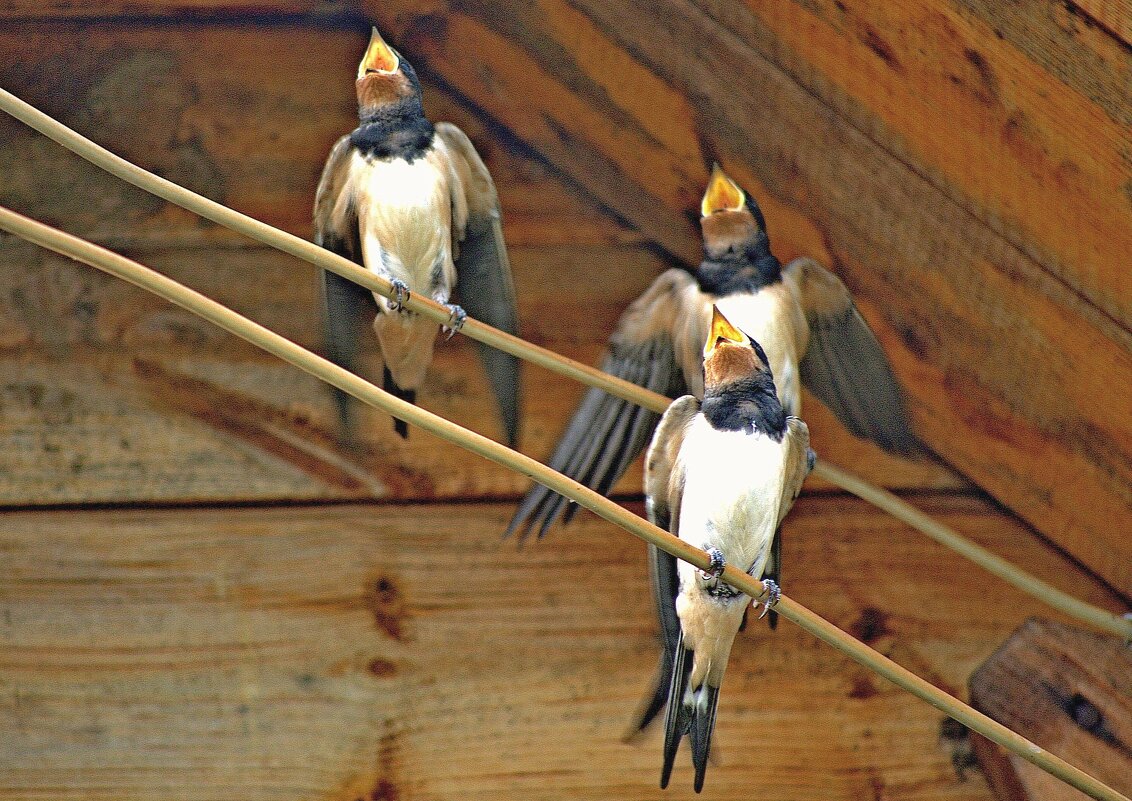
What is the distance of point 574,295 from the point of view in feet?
5.12

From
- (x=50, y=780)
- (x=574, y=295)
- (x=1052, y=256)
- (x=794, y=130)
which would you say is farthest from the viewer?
(x=574, y=295)

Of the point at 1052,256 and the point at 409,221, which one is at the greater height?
the point at 1052,256

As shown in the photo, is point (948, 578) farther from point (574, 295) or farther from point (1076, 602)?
point (574, 295)

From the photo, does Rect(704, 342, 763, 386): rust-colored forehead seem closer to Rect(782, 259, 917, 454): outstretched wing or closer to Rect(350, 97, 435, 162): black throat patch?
Rect(782, 259, 917, 454): outstretched wing

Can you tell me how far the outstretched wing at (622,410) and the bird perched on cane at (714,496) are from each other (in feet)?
0.59

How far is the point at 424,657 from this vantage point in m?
1.49

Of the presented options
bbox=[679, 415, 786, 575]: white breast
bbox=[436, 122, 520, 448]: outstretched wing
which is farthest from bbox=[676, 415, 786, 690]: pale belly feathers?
bbox=[436, 122, 520, 448]: outstretched wing

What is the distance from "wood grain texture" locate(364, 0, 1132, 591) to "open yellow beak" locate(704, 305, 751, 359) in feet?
0.57

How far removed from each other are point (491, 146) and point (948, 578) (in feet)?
2.34

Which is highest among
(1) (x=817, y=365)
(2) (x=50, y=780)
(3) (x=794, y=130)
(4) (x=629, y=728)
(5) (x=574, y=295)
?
(3) (x=794, y=130)

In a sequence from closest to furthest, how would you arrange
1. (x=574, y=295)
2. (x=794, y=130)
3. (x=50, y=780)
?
(x=794, y=130) < (x=50, y=780) < (x=574, y=295)

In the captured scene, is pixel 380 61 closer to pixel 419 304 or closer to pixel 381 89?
pixel 381 89

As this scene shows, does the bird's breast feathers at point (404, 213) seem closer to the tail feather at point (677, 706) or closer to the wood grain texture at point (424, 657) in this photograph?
the wood grain texture at point (424, 657)

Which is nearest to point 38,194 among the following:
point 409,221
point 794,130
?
point 409,221
